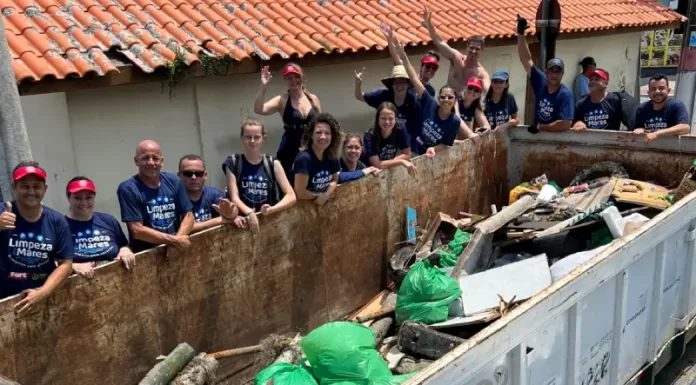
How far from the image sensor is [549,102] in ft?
21.5

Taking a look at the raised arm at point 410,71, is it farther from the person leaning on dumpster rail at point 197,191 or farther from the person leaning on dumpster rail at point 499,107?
the person leaning on dumpster rail at point 197,191

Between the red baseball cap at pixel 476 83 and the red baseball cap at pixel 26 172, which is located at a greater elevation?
the red baseball cap at pixel 476 83

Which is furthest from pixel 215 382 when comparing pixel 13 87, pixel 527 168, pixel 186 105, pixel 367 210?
pixel 527 168

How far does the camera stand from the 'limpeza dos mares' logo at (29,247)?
132 inches

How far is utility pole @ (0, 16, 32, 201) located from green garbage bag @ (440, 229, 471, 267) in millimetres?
3080

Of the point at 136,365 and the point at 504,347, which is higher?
the point at 504,347

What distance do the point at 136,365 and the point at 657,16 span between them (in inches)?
507

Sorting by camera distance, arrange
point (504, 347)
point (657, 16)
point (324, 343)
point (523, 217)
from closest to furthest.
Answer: point (504, 347)
point (324, 343)
point (523, 217)
point (657, 16)

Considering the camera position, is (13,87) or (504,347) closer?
(504,347)

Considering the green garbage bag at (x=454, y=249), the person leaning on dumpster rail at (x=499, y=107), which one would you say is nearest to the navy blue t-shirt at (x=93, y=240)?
the green garbage bag at (x=454, y=249)

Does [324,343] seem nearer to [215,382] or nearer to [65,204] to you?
[215,382]

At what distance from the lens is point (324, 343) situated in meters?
3.22

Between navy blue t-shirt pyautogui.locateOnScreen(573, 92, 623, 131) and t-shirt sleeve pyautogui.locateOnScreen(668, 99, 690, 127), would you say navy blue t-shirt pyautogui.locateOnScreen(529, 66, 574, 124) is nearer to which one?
navy blue t-shirt pyautogui.locateOnScreen(573, 92, 623, 131)

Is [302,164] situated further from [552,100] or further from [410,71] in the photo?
[552,100]
